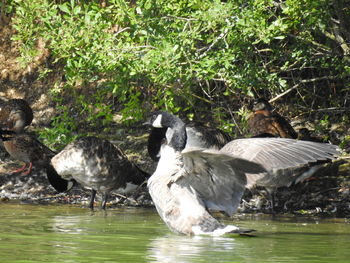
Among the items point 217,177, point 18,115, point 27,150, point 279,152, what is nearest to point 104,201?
point 27,150

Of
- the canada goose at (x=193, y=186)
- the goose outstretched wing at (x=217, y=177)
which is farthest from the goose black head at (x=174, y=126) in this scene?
the goose outstretched wing at (x=217, y=177)

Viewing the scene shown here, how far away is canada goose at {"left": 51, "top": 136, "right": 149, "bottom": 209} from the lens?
10992mm

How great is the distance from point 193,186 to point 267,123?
4.68 m

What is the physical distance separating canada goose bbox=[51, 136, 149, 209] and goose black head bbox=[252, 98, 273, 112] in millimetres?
2514

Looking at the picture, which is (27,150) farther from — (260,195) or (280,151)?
(280,151)

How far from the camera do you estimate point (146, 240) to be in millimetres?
6984

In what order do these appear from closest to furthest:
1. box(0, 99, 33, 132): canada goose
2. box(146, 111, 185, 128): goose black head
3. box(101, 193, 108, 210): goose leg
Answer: box(146, 111, 185, 128): goose black head
box(101, 193, 108, 210): goose leg
box(0, 99, 33, 132): canada goose

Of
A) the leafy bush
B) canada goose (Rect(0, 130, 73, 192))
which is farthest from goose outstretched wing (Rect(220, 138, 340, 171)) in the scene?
canada goose (Rect(0, 130, 73, 192))

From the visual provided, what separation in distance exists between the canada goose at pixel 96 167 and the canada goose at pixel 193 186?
10.8 feet

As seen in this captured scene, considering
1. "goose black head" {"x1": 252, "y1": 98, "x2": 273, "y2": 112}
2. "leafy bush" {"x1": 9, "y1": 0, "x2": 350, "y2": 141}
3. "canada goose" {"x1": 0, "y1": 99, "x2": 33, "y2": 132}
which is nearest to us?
"leafy bush" {"x1": 9, "y1": 0, "x2": 350, "y2": 141}

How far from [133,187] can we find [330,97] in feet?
13.8

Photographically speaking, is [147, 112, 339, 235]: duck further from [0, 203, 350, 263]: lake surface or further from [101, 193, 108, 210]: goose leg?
[101, 193, 108, 210]: goose leg

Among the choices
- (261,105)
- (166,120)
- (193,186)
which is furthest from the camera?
(261,105)

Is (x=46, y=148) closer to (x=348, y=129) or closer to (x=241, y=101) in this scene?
(x=241, y=101)
